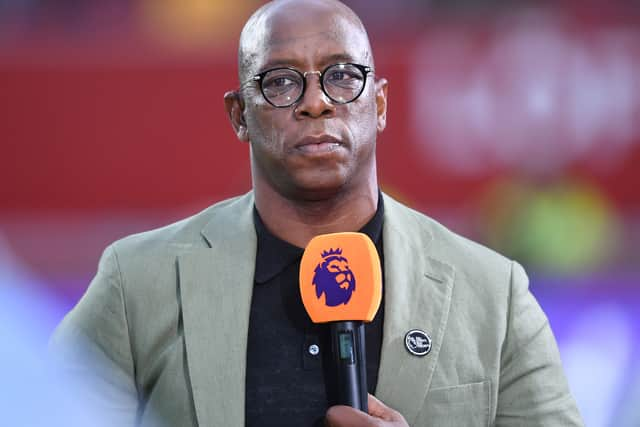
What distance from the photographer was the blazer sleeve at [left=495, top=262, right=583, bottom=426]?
163 cm

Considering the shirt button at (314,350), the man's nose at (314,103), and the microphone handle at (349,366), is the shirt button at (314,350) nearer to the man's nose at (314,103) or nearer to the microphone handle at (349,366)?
the microphone handle at (349,366)

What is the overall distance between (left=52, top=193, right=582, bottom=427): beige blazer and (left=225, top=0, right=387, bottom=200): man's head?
0.46ft

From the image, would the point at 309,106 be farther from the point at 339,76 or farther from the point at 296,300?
the point at 296,300

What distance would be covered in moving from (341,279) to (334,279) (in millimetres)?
11

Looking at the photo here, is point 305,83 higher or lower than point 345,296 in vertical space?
higher

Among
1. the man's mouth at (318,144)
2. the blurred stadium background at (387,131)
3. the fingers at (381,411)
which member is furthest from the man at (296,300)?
the blurred stadium background at (387,131)

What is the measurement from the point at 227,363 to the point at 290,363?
0.10 metres

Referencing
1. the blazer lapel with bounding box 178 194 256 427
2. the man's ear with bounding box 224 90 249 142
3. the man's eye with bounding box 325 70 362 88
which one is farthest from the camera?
the man's ear with bounding box 224 90 249 142

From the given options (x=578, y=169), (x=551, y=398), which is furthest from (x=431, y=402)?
(x=578, y=169)

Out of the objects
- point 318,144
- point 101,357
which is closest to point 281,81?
point 318,144

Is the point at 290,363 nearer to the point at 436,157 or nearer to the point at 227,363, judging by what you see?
the point at 227,363

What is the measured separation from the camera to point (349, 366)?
4.51 ft

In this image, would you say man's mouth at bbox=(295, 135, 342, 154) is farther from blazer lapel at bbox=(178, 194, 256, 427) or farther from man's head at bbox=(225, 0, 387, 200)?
blazer lapel at bbox=(178, 194, 256, 427)

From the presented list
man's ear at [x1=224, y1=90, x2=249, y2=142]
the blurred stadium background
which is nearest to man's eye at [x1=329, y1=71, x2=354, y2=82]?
man's ear at [x1=224, y1=90, x2=249, y2=142]
